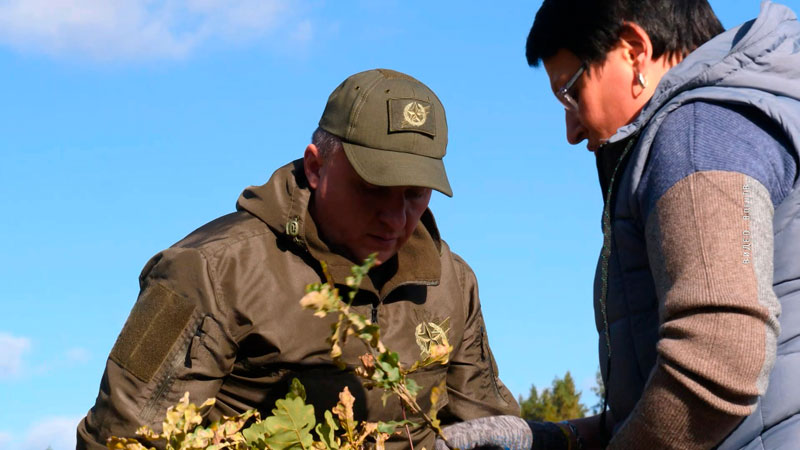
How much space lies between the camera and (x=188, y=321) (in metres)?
3.51

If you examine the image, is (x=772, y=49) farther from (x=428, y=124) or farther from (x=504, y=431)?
(x=428, y=124)

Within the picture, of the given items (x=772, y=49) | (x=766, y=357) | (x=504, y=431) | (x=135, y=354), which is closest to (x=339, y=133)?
(x=135, y=354)

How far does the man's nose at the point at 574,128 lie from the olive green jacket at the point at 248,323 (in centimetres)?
118

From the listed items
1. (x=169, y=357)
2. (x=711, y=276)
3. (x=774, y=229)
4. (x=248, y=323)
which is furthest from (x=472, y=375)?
(x=711, y=276)

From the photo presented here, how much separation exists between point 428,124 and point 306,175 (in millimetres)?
491

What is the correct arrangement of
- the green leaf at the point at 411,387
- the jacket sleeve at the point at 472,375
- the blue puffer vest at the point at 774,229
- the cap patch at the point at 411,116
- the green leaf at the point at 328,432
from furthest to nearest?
the jacket sleeve at the point at 472,375, the cap patch at the point at 411,116, the blue puffer vest at the point at 774,229, the green leaf at the point at 328,432, the green leaf at the point at 411,387

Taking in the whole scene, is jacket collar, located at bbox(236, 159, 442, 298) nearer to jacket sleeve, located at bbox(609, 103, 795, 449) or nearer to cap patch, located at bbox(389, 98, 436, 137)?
cap patch, located at bbox(389, 98, 436, 137)

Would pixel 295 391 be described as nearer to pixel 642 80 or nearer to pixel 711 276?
pixel 711 276

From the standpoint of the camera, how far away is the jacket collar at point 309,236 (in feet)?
12.1

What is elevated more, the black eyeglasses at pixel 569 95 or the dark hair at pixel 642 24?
the dark hair at pixel 642 24

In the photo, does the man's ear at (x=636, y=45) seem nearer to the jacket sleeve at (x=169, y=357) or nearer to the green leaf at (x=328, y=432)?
the green leaf at (x=328, y=432)

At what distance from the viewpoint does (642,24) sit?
261cm

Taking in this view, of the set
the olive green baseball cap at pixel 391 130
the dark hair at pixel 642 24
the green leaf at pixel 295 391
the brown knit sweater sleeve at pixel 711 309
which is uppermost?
the olive green baseball cap at pixel 391 130

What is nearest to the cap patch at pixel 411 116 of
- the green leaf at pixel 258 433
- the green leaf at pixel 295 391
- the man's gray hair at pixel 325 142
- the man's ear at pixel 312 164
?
the man's gray hair at pixel 325 142
